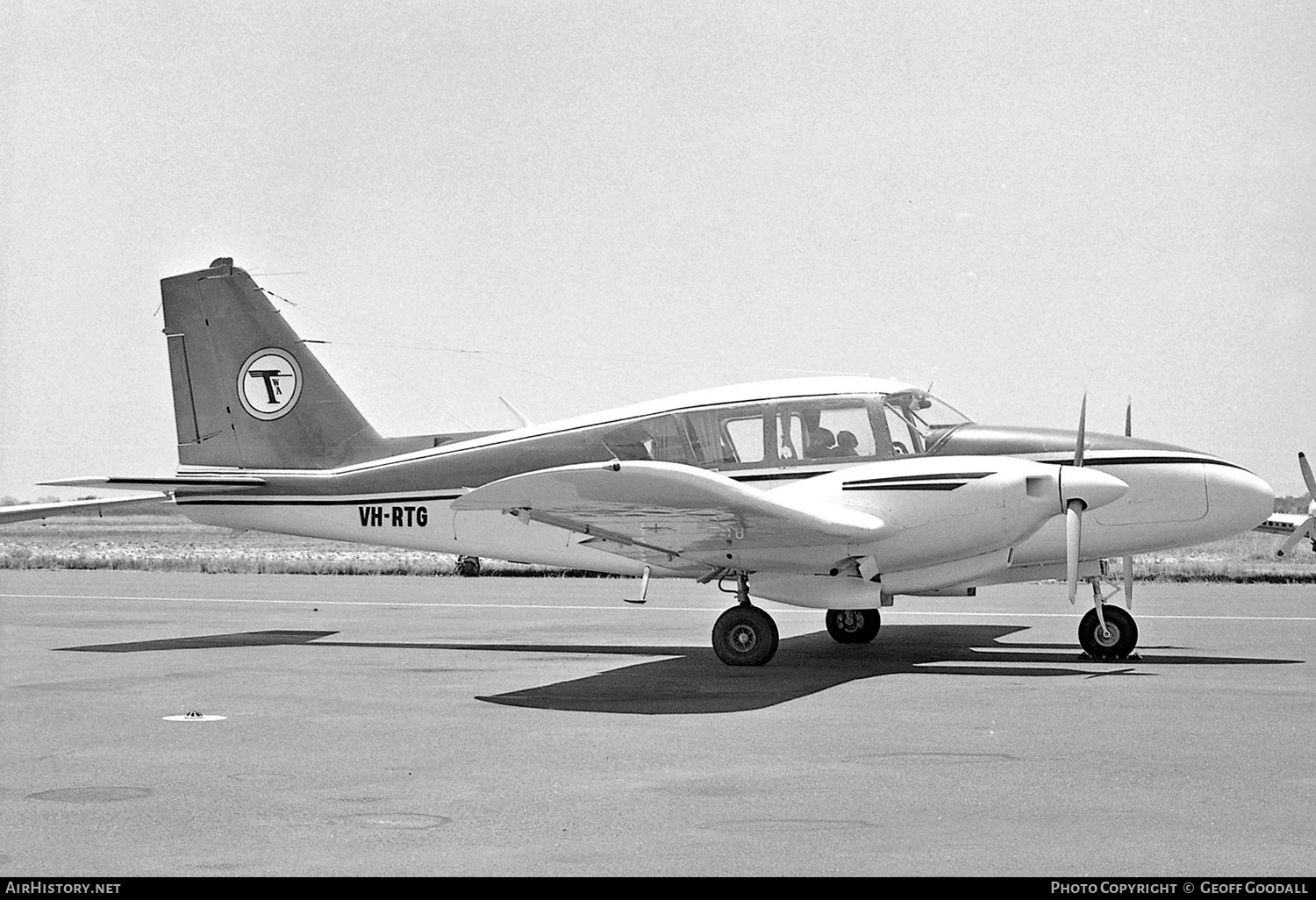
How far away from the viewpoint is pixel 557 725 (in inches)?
353

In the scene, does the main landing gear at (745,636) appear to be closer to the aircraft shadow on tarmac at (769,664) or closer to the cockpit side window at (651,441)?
the aircraft shadow on tarmac at (769,664)

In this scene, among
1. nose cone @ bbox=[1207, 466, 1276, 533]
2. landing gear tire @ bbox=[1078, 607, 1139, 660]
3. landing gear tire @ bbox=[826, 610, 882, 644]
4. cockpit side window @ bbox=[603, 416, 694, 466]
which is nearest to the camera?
nose cone @ bbox=[1207, 466, 1276, 533]

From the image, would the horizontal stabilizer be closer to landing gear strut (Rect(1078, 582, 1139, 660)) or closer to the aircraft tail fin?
the aircraft tail fin

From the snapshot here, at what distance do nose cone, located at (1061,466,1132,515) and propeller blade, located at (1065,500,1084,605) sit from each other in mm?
64

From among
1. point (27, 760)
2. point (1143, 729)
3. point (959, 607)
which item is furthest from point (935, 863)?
point (959, 607)

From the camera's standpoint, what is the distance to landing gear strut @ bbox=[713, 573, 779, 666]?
1234 centimetres

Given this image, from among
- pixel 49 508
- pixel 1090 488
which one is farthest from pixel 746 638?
pixel 49 508

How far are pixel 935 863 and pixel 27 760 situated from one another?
522 cm

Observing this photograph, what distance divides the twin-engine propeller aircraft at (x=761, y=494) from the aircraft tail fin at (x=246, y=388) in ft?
0.13

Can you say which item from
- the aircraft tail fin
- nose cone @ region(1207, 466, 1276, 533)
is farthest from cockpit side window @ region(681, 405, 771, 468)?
the aircraft tail fin

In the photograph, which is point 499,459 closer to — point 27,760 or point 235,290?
point 235,290

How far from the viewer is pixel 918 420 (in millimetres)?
13156

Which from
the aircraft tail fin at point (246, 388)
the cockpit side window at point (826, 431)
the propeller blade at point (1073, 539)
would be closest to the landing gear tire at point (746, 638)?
the cockpit side window at point (826, 431)

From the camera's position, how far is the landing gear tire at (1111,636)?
42.3 feet
